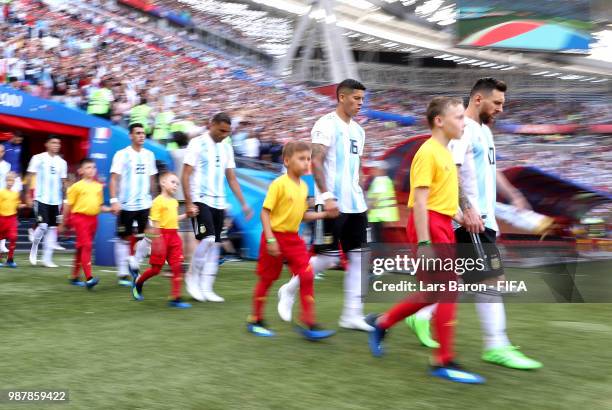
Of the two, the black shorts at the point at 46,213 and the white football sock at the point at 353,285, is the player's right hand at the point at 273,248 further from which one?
the black shorts at the point at 46,213

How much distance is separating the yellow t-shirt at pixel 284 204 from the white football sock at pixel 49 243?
6351 mm

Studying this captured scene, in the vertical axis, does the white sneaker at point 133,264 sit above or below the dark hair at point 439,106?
below

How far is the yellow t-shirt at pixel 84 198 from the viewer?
827 centimetres

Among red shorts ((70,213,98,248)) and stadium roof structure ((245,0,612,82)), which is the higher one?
stadium roof structure ((245,0,612,82))

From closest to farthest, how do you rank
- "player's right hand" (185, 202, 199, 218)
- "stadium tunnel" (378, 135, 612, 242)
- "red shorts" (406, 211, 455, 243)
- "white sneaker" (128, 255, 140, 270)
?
"red shorts" (406, 211, 455, 243) → "player's right hand" (185, 202, 199, 218) → "white sneaker" (128, 255, 140, 270) → "stadium tunnel" (378, 135, 612, 242)

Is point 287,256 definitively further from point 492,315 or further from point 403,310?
point 492,315

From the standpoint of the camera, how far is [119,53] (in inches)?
801

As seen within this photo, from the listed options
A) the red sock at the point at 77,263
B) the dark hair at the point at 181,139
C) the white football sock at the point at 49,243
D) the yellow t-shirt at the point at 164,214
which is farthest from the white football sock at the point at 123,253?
the dark hair at the point at 181,139

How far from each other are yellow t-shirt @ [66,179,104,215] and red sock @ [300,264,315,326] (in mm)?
4061

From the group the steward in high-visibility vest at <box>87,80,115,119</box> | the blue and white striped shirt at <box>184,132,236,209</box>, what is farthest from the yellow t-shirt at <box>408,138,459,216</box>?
the steward in high-visibility vest at <box>87,80,115,119</box>

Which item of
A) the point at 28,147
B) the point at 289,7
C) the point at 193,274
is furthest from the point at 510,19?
the point at 193,274

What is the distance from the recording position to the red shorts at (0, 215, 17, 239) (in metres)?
10.1

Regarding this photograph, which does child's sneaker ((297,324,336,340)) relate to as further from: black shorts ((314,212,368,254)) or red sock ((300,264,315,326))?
black shorts ((314,212,368,254))

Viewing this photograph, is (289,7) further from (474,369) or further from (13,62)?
(474,369)
